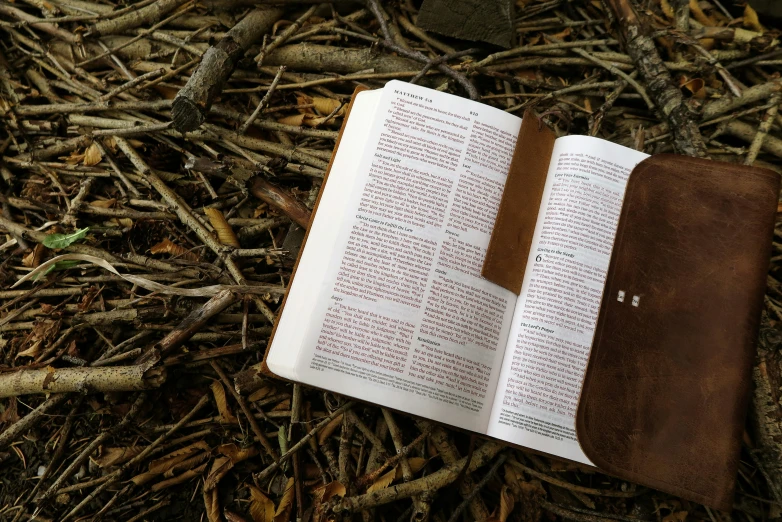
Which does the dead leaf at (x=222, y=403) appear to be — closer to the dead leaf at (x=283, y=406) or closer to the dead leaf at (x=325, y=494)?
the dead leaf at (x=283, y=406)

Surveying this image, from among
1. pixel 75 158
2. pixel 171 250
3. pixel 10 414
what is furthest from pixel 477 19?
pixel 10 414

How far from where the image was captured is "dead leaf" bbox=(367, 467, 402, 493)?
1.73 metres

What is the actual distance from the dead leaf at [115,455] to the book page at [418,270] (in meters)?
0.74

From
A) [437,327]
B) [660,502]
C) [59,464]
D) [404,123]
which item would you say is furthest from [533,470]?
[59,464]

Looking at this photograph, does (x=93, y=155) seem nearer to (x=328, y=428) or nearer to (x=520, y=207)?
(x=328, y=428)

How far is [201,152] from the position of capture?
218 cm

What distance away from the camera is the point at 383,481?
1741 millimetres

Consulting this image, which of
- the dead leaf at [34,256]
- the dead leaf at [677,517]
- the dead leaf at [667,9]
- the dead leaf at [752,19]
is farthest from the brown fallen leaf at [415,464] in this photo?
the dead leaf at [752,19]

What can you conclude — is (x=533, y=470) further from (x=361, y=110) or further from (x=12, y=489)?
(x=12, y=489)

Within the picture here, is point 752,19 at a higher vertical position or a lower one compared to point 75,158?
higher

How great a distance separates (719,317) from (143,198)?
2.24 meters

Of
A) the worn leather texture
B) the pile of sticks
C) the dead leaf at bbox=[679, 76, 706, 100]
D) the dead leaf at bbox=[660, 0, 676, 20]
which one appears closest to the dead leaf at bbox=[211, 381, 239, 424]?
the pile of sticks

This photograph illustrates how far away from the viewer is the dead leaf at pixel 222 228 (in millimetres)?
2025

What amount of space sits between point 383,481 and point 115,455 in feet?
3.19
